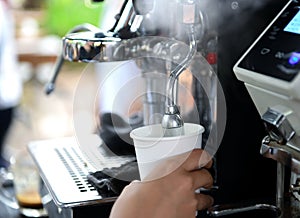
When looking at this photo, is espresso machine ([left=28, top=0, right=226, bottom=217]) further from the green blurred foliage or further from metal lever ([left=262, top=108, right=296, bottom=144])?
the green blurred foliage

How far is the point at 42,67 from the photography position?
4.35 meters

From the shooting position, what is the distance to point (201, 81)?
82 cm

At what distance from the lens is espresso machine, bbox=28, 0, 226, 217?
78 cm

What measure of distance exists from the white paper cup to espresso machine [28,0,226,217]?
26 mm

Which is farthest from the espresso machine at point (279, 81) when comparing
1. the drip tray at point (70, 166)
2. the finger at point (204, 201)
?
the drip tray at point (70, 166)

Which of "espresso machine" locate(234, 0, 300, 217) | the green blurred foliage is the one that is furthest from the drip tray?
the green blurred foliage

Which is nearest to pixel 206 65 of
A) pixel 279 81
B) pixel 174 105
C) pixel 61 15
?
pixel 174 105

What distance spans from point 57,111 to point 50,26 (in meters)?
1.11

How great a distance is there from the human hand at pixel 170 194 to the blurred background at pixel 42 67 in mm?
2392

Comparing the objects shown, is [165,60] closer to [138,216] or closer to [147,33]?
[147,33]

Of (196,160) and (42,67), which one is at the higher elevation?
(196,160)

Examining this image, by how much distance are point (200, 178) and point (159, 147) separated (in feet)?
0.28

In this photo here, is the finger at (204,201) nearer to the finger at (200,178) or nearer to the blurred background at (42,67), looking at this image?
the finger at (200,178)

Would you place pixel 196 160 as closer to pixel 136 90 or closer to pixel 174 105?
pixel 174 105
